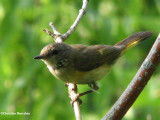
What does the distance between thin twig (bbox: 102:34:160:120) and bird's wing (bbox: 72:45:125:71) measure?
203 centimetres

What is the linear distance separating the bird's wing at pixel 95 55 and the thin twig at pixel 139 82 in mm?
2031

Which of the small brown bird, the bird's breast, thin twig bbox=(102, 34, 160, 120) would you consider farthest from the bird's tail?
thin twig bbox=(102, 34, 160, 120)

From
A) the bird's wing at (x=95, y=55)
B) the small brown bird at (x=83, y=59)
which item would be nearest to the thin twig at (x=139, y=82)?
the small brown bird at (x=83, y=59)

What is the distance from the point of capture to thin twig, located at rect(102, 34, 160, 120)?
6.59 ft

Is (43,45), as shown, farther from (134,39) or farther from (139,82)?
(139,82)

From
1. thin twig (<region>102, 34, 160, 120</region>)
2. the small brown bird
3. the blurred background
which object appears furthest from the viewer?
the blurred background

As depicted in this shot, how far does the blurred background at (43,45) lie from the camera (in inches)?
160

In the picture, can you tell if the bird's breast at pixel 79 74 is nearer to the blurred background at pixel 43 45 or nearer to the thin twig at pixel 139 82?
the blurred background at pixel 43 45

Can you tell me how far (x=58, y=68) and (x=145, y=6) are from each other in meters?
2.85

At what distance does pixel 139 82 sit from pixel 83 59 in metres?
2.22

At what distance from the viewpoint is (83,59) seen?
166 inches

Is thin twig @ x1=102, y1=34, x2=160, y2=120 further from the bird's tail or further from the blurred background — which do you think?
the bird's tail

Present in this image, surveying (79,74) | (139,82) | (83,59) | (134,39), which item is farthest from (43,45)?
(139,82)

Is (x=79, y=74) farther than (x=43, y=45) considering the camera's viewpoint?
No
